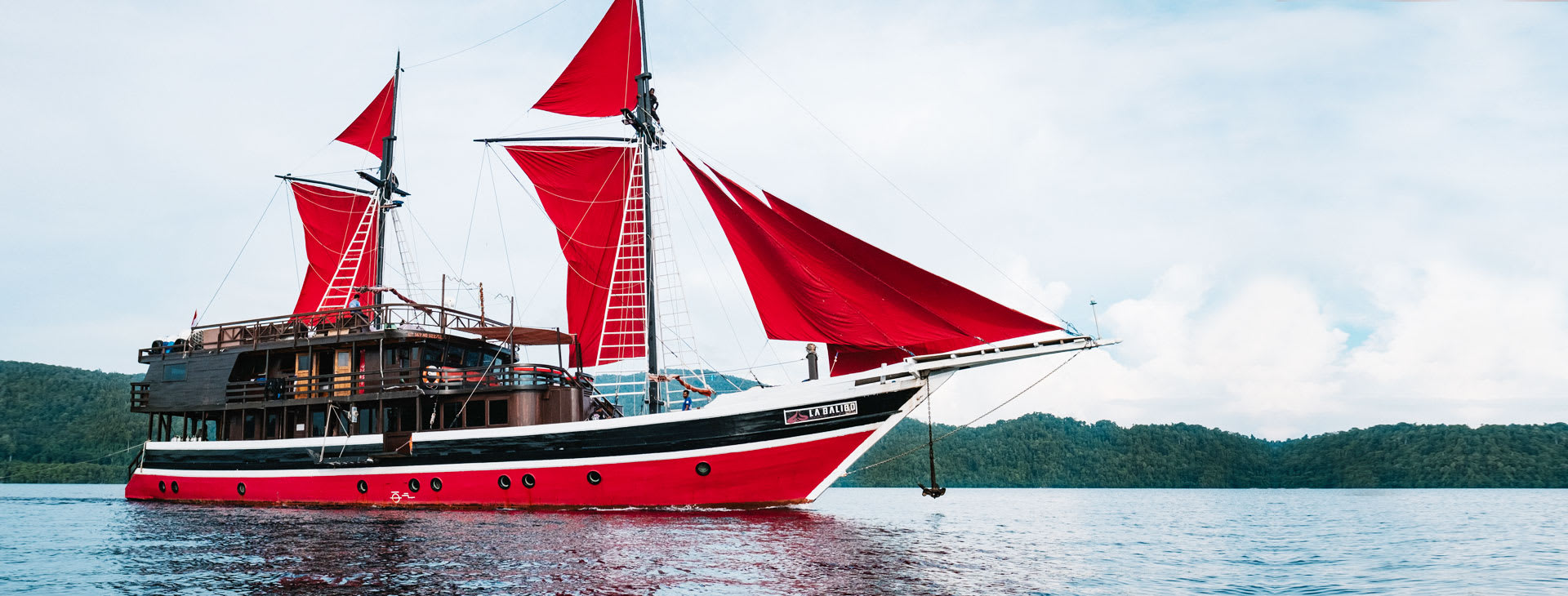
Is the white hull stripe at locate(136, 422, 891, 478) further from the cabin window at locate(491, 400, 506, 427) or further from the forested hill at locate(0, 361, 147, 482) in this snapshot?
the forested hill at locate(0, 361, 147, 482)

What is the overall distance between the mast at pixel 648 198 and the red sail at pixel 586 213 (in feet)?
2.66

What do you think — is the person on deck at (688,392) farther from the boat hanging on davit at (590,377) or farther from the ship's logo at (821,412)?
the ship's logo at (821,412)

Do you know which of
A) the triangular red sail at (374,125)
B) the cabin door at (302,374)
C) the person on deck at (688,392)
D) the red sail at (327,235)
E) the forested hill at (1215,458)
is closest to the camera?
the person on deck at (688,392)

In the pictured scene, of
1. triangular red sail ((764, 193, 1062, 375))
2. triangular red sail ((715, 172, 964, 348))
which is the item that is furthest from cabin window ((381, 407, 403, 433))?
triangular red sail ((764, 193, 1062, 375))

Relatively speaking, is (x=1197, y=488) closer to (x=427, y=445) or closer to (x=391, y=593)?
(x=427, y=445)

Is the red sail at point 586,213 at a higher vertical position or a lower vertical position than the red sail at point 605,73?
lower

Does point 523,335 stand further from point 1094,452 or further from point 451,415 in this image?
point 1094,452

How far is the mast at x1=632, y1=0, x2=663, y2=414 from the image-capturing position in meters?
25.9

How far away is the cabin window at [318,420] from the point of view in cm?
2766

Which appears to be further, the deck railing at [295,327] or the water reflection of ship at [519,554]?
the deck railing at [295,327]

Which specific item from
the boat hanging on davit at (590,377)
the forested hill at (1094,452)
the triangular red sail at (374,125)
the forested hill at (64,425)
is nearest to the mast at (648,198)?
the boat hanging on davit at (590,377)

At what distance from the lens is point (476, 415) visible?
25094 mm

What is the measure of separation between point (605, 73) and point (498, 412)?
11.8 meters

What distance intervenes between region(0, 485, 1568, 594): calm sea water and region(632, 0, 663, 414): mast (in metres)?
4.73
